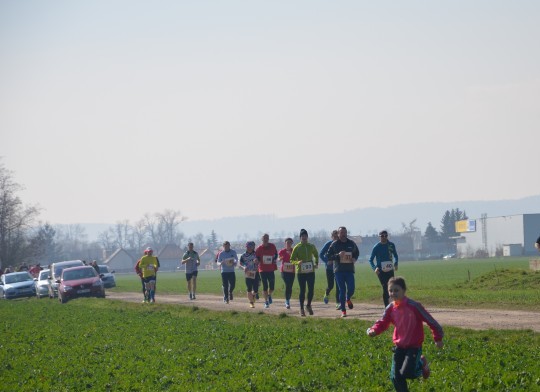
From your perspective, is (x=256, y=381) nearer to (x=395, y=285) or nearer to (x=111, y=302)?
(x=395, y=285)

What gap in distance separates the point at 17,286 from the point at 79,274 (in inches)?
441

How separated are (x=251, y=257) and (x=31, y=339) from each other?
8.23 metres

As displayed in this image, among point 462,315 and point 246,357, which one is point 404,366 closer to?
point 246,357

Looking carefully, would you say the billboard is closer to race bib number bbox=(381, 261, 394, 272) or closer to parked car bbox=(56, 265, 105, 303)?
parked car bbox=(56, 265, 105, 303)

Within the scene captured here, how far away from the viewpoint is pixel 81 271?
4394 centimetres

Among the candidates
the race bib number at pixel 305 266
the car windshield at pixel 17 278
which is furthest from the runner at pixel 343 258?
the car windshield at pixel 17 278

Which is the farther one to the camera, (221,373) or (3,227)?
(3,227)

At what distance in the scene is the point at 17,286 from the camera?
53.5 meters

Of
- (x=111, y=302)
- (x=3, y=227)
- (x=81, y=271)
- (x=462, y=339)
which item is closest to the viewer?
(x=462, y=339)

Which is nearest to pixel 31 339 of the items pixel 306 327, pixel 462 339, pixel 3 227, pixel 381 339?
pixel 306 327

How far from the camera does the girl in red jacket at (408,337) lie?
10.9 meters

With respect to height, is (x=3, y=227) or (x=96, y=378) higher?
(x=3, y=227)

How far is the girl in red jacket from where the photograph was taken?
35.7ft

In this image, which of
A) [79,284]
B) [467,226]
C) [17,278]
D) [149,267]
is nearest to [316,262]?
[149,267]
